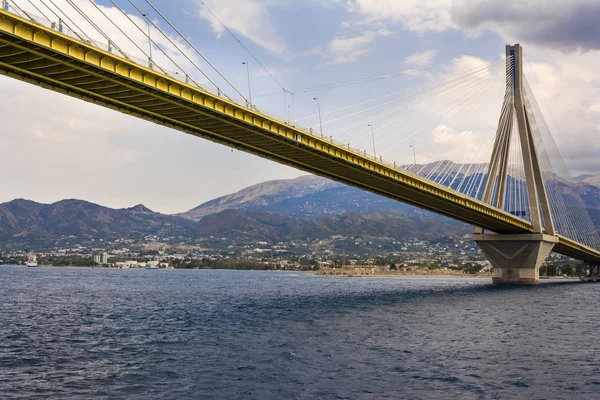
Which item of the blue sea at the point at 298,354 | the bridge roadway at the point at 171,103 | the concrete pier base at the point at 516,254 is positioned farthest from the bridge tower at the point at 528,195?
the blue sea at the point at 298,354

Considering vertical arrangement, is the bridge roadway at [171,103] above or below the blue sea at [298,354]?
above

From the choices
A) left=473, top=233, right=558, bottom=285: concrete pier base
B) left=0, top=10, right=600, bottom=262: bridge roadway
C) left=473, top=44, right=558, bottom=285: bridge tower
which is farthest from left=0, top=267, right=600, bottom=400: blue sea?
left=473, top=233, right=558, bottom=285: concrete pier base

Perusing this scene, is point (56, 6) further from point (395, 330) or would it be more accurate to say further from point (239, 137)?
point (395, 330)

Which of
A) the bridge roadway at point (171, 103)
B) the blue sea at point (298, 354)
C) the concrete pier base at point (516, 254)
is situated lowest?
the blue sea at point (298, 354)

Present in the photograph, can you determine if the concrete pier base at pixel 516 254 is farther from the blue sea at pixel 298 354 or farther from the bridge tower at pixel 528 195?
the blue sea at pixel 298 354

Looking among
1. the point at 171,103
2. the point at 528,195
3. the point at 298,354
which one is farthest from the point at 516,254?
the point at 298,354

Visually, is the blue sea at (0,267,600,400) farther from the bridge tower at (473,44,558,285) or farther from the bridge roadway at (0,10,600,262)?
the bridge tower at (473,44,558,285)

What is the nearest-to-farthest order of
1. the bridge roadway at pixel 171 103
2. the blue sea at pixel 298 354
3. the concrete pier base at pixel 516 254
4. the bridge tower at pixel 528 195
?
the blue sea at pixel 298 354 < the bridge roadway at pixel 171 103 < the bridge tower at pixel 528 195 < the concrete pier base at pixel 516 254
